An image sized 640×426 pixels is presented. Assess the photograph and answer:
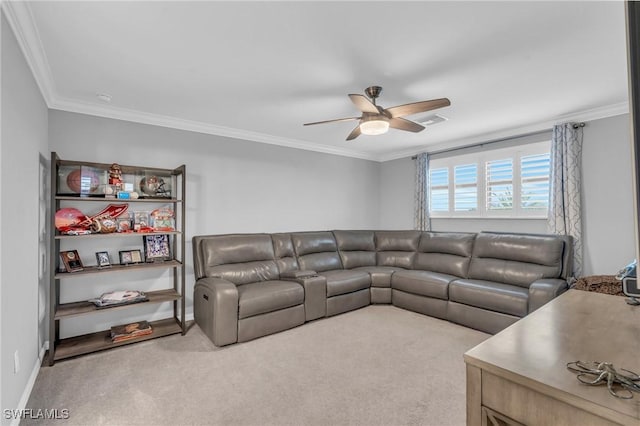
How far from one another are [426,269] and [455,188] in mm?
1443

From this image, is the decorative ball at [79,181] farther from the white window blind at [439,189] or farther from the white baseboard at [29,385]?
the white window blind at [439,189]

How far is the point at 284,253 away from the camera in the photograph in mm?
4336

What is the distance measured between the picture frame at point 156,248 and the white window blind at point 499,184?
448 centimetres

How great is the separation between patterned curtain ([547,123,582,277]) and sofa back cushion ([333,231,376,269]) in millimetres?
2537

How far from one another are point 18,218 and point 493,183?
5.22m

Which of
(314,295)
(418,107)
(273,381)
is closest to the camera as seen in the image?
(273,381)

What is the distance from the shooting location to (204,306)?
10.8 feet

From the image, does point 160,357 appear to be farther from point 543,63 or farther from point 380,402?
point 543,63

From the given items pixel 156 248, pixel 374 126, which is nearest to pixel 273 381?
pixel 156 248

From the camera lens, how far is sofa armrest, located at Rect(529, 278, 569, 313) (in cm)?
304

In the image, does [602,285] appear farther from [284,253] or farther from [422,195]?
[284,253]

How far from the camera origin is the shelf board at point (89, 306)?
2748 mm

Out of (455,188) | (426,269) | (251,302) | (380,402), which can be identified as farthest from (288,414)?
(455,188)

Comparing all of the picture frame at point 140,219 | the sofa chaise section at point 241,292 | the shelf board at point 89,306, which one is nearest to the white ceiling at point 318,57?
the picture frame at point 140,219
